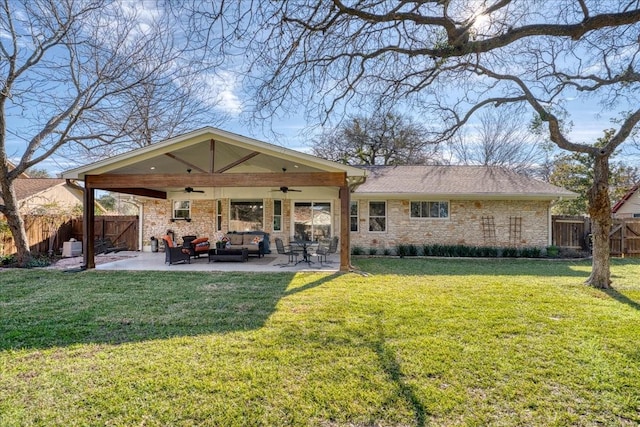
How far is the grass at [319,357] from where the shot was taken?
8.98ft

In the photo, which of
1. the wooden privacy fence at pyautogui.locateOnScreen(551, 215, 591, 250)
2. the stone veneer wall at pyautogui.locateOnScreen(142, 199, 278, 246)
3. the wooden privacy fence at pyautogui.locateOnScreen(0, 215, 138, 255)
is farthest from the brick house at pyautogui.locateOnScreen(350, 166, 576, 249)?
the wooden privacy fence at pyautogui.locateOnScreen(0, 215, 138, 255)

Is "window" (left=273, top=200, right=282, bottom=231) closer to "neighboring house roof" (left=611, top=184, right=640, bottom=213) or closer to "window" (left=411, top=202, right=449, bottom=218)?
"window" (left=411, top=202, right=449, bottom=218)

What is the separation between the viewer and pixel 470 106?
9.68 m

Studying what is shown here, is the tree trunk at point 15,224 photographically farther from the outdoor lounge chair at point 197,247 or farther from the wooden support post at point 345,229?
the wooden support post at point 345,229

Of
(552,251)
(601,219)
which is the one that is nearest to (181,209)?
(601,219)

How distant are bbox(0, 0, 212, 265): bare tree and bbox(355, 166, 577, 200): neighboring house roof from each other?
9.02 metres

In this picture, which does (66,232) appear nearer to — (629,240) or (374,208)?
(374,208)

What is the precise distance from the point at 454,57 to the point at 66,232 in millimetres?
16928

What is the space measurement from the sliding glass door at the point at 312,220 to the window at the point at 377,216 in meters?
1.80

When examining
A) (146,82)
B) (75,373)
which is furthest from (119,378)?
(146,82)

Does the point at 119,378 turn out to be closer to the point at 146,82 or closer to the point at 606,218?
the point at 606,218

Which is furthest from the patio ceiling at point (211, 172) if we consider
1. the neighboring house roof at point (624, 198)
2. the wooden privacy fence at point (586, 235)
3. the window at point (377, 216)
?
the neighboring house roof at point (624, 198)

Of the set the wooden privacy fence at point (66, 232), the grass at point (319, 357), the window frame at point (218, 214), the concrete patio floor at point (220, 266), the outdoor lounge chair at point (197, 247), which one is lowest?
the grass at point (319, 357)

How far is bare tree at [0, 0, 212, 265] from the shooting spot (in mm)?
9547
